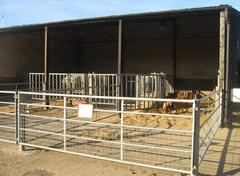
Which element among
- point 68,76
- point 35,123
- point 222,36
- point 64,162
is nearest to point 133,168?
point 64,162

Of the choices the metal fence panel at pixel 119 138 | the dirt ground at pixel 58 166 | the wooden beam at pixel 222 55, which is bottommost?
the dirt ground at pixel 58 166

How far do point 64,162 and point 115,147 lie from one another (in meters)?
1.40

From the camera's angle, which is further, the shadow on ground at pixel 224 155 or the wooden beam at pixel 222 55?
the wooden beam at pixel 222 55

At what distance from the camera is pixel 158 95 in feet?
52.6

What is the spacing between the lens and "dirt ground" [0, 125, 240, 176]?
626cm

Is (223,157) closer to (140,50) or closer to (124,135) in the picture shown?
(124,135)

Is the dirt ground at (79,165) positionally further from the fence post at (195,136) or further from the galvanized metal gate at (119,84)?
the galvanized metal gate at (119,84)

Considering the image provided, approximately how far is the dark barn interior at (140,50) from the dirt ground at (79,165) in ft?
34.6

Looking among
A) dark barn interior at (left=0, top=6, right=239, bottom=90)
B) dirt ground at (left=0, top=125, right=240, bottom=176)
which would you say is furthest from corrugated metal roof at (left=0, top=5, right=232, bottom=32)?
dirt ground at (left=0, top=125, right=240, bottom=176)

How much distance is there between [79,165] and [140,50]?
16.5m

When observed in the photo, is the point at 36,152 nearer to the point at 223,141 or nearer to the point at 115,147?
the point at 115,147

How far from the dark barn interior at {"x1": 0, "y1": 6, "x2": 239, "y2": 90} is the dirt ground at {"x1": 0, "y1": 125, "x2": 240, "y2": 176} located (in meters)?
10.5

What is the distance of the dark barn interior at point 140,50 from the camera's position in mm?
19969

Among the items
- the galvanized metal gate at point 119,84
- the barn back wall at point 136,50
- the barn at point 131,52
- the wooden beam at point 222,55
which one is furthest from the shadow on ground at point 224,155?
the barn back wall at point 136,50
